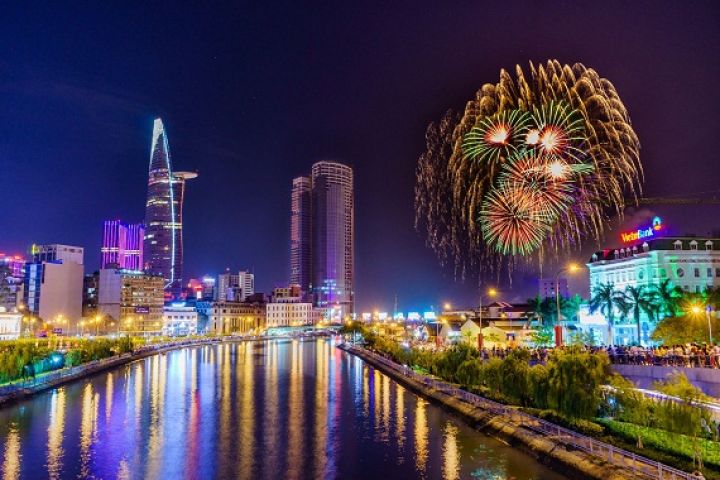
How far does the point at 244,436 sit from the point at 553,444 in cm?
1956

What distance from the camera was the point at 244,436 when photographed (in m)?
39.6

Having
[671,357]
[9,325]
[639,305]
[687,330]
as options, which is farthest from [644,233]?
[9,325]

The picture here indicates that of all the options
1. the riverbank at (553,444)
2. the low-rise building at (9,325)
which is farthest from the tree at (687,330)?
the low-rise building at (9,325)

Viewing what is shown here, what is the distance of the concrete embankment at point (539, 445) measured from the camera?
26.1 metres

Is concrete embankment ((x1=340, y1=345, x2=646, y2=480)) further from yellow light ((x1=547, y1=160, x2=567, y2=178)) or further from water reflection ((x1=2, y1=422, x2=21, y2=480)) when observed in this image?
water reflection ((x1=2, y1=422, x2=21, y2=480))

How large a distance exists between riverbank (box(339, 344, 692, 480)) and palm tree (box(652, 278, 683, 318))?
117 feet

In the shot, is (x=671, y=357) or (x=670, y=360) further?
(x=671, y=357)

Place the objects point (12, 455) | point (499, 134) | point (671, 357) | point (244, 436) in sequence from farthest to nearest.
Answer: point (671, 357) < point (499, 134) < point (244, 436) < point (12, 455)

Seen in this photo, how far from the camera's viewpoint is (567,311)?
Answer: 112 meters

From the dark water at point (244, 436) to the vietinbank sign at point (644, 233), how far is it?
49.3 m

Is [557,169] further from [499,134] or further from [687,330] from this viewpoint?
[687,330]

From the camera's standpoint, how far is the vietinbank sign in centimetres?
9006

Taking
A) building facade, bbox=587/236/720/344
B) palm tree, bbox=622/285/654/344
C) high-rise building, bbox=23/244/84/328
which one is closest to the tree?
palm tree, bbox=622/285/654/344

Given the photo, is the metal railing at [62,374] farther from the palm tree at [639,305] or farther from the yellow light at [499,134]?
the palm tree at [639,305]
